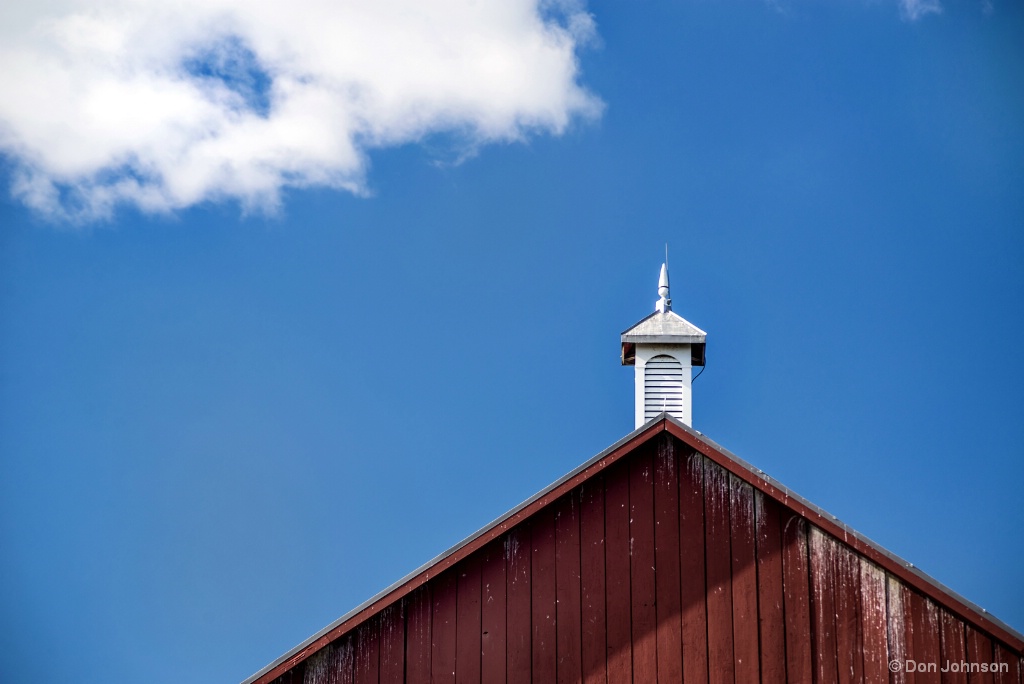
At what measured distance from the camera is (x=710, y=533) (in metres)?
9.83

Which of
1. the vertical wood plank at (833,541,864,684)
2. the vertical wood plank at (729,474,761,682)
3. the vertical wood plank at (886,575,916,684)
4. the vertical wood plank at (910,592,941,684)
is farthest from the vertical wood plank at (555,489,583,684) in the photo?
the vertical wood plank at (910,592,941,684)

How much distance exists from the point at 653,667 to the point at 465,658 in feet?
5.83

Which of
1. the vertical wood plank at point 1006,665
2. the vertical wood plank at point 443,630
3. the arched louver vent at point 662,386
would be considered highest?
the arched louver vent at point 662,386

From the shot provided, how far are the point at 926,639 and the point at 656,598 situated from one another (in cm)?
242

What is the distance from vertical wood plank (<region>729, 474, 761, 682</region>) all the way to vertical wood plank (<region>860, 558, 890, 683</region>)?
3.15ft

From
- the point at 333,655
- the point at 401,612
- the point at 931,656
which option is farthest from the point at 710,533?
the point at 333,655

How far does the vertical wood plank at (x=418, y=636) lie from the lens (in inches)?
386

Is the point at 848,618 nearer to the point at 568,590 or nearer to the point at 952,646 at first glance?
the point at 952,646

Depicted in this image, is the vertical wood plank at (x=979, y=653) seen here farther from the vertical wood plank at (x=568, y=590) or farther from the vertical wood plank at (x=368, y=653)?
the vertical wood plank at (x=368, y=653)

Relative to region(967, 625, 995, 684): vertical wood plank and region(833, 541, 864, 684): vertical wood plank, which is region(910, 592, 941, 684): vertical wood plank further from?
region(833, 541, 864, 684): vertical wood plank

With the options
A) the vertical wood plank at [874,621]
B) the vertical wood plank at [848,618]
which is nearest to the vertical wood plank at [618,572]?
the vertical wood plank at [848,618]

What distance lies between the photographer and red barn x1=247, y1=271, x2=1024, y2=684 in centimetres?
937

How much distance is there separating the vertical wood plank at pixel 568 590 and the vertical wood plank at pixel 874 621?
2.60 metres

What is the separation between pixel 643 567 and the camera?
983 cm
